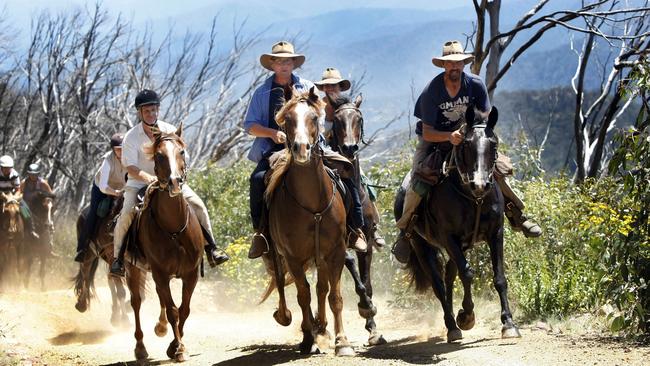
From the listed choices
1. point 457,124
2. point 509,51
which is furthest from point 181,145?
point 509,51

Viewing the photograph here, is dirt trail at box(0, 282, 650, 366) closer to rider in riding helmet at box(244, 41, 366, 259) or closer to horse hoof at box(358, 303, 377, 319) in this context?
horse hoof at box(358, 303, 377, 319)

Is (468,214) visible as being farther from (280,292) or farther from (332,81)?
(332,81)

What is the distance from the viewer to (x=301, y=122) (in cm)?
1025

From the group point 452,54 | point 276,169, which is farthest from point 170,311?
point 452,54

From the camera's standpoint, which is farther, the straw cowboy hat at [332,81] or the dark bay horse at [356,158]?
the straw cowboy hat at [332,81]

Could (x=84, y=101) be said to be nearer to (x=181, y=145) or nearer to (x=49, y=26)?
(x=49, y=26)

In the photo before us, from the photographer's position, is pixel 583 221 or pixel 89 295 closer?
pixel 583 221

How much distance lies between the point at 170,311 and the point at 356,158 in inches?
106

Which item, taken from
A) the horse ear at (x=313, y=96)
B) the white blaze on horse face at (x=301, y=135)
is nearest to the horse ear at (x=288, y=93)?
the horse ear at (x=313, y=96)

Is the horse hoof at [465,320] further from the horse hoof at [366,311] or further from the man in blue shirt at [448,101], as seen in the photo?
the man in blue shirt at [448,101]

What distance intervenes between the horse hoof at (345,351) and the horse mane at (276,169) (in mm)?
1697

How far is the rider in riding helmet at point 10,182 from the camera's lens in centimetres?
2214

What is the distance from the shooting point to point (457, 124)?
12.1m

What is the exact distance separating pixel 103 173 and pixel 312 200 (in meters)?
4.67
